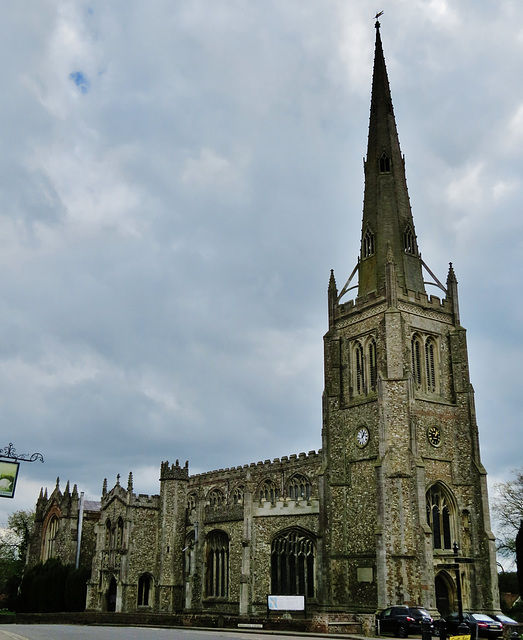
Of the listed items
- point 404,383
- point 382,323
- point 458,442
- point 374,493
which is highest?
point 382,323

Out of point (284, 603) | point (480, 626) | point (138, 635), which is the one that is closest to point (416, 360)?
point (284, 603)

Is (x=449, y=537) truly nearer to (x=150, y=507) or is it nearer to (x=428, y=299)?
(x=428, y=299)

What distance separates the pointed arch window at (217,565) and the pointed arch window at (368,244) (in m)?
20.2

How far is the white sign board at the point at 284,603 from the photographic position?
35.0m

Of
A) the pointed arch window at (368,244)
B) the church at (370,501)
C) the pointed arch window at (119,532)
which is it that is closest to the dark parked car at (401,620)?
the church at (370,501)

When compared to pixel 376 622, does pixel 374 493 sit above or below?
above

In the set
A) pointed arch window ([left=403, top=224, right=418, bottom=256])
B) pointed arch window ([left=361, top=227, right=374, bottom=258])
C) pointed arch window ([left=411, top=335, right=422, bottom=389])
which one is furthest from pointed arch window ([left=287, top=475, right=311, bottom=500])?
pointed arch window ([left=403, top=224, right=418, bottom=256])

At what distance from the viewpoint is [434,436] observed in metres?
41.6

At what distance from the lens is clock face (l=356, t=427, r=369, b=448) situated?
42500 millimetres

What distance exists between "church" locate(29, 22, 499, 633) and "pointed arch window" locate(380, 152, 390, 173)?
10 cm

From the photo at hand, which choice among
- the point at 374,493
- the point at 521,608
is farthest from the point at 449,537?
the point at 521,608

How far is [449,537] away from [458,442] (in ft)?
17.9

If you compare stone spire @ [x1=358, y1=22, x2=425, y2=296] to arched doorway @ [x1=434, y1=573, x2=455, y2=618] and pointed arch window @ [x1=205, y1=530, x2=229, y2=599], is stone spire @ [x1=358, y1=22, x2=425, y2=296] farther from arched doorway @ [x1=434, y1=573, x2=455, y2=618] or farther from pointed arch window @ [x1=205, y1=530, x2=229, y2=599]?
pointed arch window @ [x1=205, y1=530, x2=229, y2=599]

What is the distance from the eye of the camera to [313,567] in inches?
1667
